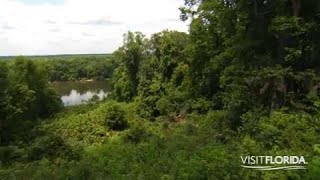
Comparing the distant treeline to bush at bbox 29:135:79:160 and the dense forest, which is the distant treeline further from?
bush at bbox 29:135:79:160

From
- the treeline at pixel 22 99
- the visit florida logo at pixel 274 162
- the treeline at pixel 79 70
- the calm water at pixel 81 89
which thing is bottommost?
the calm water at pixel 81 89

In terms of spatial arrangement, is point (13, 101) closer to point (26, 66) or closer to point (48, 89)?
point (26, 66)

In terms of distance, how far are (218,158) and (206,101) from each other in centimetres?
1470

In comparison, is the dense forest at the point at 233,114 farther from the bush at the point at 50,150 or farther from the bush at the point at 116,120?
the bush at the point at 116,120

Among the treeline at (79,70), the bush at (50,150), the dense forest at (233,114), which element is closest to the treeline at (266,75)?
the dense forest at (233,114)

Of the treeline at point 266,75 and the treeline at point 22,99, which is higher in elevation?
the treeline at point 266,75

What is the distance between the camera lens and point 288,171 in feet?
23.3

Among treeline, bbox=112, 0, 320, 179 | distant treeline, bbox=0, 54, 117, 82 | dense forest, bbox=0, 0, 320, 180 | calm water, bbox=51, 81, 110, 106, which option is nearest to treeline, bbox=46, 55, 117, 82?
distant treeline, bbox=0, 54, 117, 82

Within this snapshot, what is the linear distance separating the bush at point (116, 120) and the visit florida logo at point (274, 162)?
116 ft

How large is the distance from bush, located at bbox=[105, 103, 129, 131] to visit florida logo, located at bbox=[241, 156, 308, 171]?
35.3m

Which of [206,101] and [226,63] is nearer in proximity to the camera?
[226,63]


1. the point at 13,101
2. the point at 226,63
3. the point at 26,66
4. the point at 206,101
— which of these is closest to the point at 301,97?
the point at 226,63

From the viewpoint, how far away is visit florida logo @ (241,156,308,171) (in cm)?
724

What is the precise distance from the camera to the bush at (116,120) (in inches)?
1686
